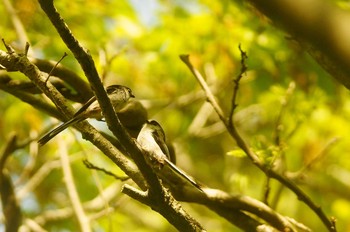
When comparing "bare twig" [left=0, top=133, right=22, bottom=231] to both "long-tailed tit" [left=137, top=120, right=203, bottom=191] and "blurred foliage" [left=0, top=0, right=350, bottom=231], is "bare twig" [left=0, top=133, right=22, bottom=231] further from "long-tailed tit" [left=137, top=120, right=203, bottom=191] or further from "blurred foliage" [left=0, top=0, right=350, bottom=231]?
"long-tailed tit" [left=137, top=120, right=203, bottom=191]

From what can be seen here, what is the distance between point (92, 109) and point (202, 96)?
3150 millimetres

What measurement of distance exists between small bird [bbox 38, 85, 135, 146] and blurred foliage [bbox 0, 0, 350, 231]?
2.53 feet

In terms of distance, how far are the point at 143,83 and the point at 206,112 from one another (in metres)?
1.08

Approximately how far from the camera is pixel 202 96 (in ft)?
17.0

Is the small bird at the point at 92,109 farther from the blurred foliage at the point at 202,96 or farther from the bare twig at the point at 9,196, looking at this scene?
the bare twig at the point at 9,196

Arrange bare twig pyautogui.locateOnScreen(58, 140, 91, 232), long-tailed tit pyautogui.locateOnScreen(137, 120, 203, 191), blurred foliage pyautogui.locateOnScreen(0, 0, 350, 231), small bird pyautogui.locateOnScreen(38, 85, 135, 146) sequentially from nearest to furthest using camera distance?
1. small bird pyautogui.locateOnScreen(38, 85, 135, 146)
2. long-tailed tit pyautogui.locateOnScreen(137, 120, 203, 191)
3. bare twig pyautogui.locateOnScreen(58, 140, 91, 232)
4. blurred foliage pyautogui.locateOnScreen(0, 0, 350, 231)

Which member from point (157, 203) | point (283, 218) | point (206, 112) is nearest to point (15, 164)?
point (206, 112)

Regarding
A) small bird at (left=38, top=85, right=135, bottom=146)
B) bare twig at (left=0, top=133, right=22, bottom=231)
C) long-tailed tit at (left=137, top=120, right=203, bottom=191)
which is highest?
bare twig at (left=0, top=133, right=22, bottom=231)

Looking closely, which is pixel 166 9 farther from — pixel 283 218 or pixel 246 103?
pixel 283 218

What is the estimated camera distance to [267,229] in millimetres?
2557

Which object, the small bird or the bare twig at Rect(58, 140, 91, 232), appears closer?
the small bird

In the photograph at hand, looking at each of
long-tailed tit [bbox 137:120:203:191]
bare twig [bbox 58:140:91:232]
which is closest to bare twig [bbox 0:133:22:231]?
bare twig [bbox 58:140:91:232]

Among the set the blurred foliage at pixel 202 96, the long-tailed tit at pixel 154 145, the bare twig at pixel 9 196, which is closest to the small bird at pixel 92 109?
the long-tailed tit at pixel 154 145

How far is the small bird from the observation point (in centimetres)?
200
